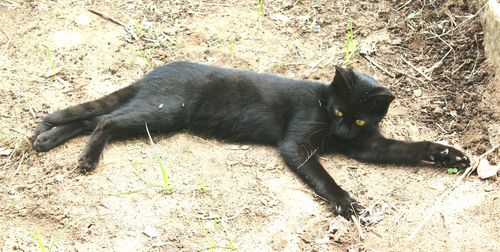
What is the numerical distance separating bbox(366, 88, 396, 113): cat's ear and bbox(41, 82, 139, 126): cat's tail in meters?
1.80

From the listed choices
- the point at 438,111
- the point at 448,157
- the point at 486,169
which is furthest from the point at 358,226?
the point at 438,111

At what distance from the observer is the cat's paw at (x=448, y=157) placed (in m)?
4.10

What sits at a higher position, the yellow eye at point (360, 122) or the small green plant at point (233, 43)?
the yellow eye at point (360, 122)

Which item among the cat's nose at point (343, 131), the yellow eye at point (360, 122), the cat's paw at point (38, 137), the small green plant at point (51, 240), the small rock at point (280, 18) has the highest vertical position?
the yellow eye at point (360, 122)

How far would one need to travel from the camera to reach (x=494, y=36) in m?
4.66

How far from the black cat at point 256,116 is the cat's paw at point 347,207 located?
274mm

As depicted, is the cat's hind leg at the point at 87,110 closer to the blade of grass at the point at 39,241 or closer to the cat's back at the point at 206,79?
the cat's back at the point at 206,79

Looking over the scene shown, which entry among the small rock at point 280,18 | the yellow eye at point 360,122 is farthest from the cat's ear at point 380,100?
the small rock at point 280,18

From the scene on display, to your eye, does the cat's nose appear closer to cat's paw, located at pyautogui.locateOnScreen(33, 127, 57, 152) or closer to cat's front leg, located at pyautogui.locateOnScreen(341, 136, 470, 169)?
cat's front leg, located at pyautogui.locateOnScreen(341, 136, 470, 169)

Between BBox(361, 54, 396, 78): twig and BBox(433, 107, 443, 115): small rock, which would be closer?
BBox(433, 107, 443, 115): small rock

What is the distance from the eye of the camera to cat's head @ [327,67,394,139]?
4.29m

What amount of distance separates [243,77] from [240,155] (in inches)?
26.6

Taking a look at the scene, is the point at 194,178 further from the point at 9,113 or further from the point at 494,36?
the point at 494,36

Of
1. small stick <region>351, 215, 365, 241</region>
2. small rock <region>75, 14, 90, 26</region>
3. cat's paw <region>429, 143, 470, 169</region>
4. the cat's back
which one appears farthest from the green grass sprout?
cat's paw <region>429, 143, 470, 169</region>
